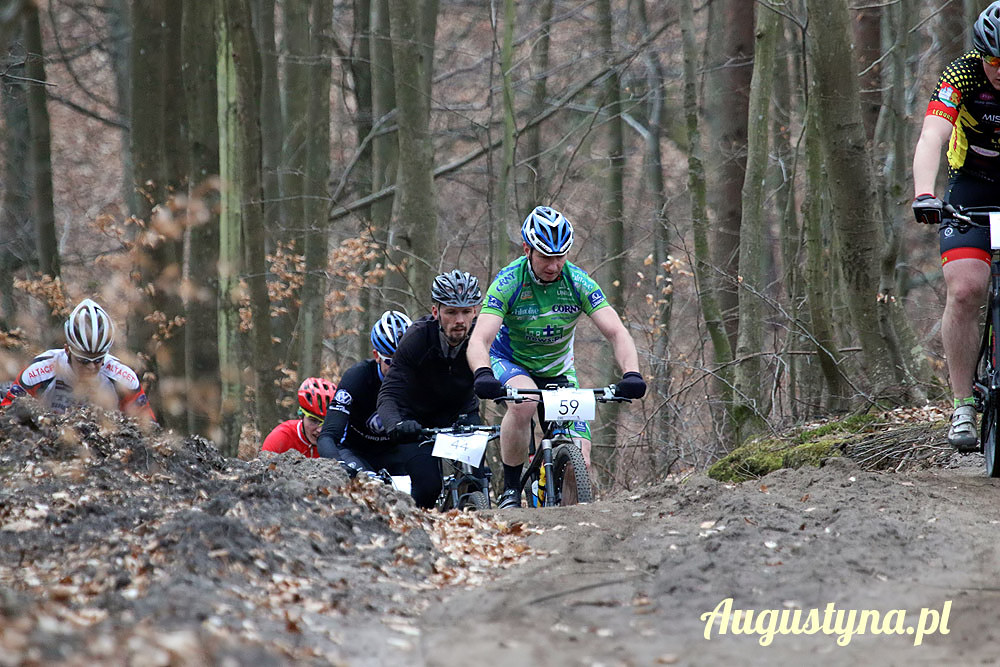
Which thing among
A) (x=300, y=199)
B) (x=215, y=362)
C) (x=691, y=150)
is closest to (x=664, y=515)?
(x=215, y=362)

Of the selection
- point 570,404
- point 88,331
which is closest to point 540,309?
point 570,404

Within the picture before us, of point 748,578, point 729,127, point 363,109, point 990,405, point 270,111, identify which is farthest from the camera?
point 363,109

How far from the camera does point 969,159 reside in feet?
22.9

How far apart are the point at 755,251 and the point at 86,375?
365 inches

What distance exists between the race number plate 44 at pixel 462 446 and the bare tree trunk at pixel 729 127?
30.5 ft

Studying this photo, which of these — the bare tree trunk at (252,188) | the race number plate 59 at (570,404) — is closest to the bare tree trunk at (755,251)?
the race number plate 59 at (570,404)

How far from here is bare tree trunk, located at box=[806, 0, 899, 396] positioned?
10.3 metres

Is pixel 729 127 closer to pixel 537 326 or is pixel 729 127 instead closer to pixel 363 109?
pixel 363 109

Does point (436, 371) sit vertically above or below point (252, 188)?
below

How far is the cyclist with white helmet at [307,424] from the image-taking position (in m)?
10.3

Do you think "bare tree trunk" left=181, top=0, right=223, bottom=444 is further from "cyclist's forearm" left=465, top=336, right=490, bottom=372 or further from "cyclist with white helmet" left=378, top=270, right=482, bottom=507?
"cyclist's forearm" left=465, top=336, right=490, bottom=372

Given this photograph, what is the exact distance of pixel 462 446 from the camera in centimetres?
866

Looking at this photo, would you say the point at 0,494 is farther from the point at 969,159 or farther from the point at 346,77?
the point at 346,77

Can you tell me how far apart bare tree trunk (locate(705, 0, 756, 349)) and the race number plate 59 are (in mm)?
9762
